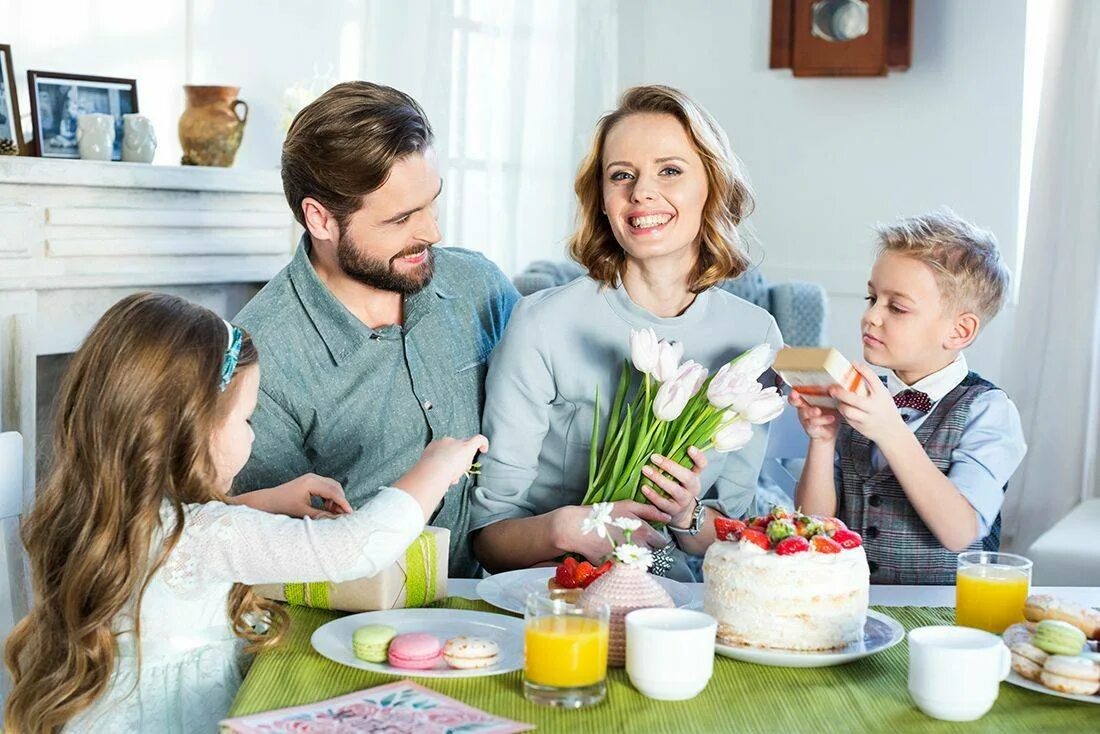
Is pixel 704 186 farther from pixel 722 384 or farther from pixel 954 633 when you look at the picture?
pixel 954 633

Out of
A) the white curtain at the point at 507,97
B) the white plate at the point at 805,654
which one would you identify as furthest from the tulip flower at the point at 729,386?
the white curtain at the point at 507,97

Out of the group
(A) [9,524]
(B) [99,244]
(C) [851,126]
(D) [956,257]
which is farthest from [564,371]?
(C) [851,126]

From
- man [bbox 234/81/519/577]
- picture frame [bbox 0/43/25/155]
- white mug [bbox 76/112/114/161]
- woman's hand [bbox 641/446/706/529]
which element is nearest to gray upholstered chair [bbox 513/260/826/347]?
white mug [bbox 76/112/114/161]

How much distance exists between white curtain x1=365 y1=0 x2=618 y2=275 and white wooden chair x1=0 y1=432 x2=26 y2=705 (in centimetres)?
254

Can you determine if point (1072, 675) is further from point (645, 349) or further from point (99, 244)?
point (99, 244)

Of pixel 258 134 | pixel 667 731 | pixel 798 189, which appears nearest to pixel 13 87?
pixel 258 134

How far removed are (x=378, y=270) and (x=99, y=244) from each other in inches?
46.0

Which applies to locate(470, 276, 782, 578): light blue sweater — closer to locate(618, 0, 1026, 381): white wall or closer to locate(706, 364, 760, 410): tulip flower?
locate(706, 364, 760, 410): tulip flower

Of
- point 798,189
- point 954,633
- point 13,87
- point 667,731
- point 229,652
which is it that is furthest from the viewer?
point 798,189

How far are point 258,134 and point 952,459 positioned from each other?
277 cm

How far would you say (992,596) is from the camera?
5.04 feet

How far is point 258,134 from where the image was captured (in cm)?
414

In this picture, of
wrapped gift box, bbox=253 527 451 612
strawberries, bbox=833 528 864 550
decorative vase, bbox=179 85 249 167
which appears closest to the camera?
strawberries, bbox=833 528 864 550

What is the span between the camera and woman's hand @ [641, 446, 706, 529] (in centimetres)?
181
